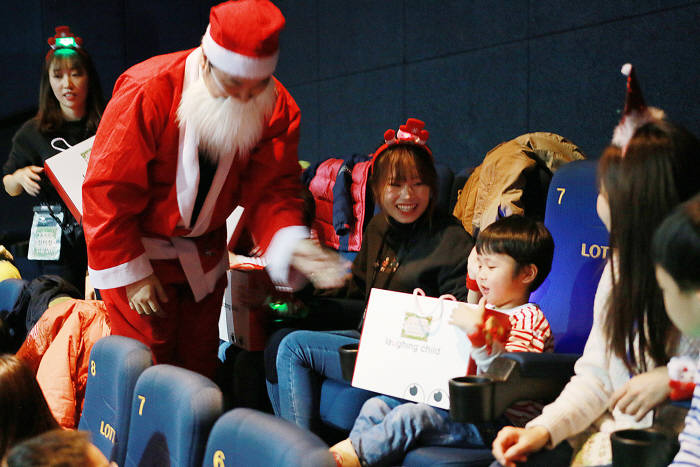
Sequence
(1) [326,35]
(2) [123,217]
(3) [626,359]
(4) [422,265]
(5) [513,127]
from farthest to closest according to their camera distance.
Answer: (1) [326,35]
(5) [513,127]
(4) [422,265]
(2) [123,217]
(3) [626,359]

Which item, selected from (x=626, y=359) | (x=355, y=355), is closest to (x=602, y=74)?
(x=355, y=355)

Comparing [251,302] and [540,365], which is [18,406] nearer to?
[540,365]

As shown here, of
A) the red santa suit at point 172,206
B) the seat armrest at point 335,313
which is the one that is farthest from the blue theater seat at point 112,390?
the seat armrest at point 335,313

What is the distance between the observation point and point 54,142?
289cm

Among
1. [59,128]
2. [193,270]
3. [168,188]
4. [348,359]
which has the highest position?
[59,128]

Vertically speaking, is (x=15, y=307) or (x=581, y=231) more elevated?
(x=581, y=231)

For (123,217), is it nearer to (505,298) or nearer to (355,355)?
(355,355)

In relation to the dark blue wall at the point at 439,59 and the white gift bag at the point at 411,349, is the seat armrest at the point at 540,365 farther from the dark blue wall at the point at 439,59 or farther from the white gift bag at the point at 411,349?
the dark blue wall at the point at 439,59

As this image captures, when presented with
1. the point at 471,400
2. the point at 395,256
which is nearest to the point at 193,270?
the point at 395,256

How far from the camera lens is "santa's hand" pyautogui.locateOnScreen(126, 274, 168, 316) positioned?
6.33 feet

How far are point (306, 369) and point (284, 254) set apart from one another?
39 cm

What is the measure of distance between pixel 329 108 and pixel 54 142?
268 cm

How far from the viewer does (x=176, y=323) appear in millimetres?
2129

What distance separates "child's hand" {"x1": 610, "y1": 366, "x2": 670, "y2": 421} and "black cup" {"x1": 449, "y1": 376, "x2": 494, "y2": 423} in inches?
10.5
